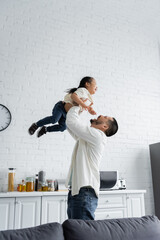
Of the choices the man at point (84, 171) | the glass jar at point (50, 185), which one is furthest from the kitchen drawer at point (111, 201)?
the man at point (84, 171)

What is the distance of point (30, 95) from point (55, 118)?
4.76 feet

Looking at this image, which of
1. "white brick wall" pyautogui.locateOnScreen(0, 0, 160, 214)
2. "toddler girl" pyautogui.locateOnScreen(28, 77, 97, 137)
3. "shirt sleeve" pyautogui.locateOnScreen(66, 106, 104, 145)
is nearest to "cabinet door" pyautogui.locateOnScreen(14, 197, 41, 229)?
"white brick wall" pyautogui.locateOnScreen(0, 0, 160, 214)

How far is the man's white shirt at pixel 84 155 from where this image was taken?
1.74m

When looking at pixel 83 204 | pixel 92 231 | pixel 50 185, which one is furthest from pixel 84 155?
pixel 50 185

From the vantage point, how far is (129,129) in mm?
4199

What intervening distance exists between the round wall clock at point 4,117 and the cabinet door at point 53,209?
1137mm

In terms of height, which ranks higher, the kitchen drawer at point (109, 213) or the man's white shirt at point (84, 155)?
the man's white shirt at point (84, 155)

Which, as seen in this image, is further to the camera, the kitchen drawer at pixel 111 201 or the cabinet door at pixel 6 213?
the kitchen drawer at pixel 111 201

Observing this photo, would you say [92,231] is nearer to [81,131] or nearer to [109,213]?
[81,131]

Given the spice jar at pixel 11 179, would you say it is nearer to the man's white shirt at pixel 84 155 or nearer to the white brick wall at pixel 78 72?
the white brick wall at pixel 78 72

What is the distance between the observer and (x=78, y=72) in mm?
4070

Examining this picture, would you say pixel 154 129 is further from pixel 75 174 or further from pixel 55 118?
pixel 75 174

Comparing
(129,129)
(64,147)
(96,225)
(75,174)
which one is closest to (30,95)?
(64,147)

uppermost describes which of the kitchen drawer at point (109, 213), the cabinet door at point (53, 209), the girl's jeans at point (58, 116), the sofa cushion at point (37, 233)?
the girl's jeans at point (58, 116)
